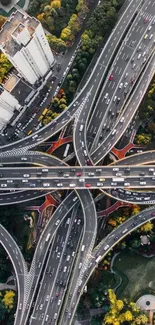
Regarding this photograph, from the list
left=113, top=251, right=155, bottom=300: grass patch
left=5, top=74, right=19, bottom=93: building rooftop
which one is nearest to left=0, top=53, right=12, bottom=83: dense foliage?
left=5, top=74, right=19, bottom=93: building rooftop

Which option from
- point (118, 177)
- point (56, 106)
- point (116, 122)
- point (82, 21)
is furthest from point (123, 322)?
point (82, 21)

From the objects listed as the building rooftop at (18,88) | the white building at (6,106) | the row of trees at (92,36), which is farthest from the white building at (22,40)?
the row of trees at (92,36)

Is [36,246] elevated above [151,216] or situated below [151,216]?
below

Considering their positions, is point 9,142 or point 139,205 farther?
point 9,142

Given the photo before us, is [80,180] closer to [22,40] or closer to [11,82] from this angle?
[11,82]

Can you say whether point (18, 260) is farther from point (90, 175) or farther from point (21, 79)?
point (21, 79)

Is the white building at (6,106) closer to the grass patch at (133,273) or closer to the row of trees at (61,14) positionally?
the row of trees at (61,14)
